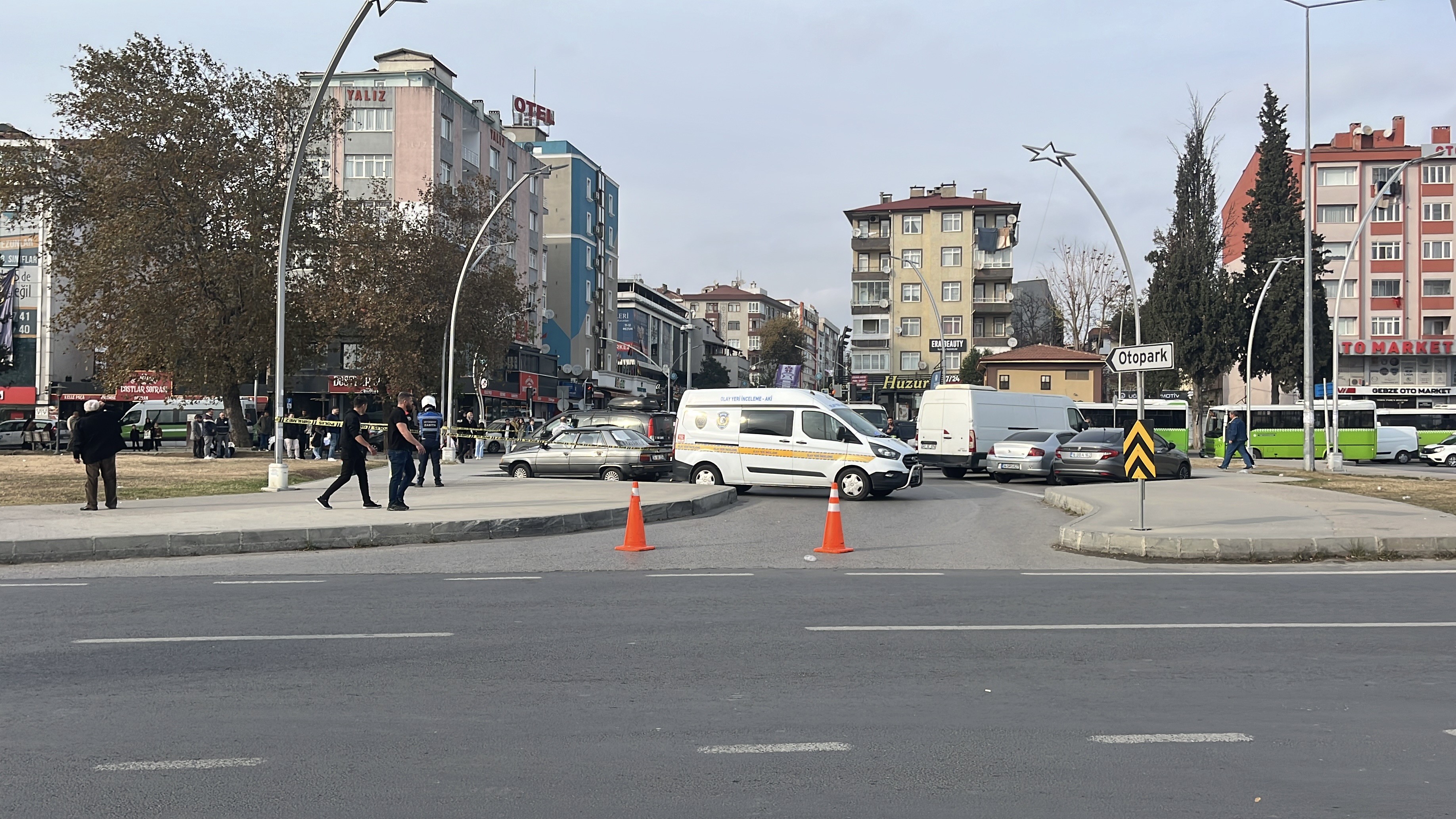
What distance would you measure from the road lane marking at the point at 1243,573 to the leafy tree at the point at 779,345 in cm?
11688

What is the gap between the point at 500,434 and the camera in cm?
4872

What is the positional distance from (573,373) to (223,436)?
1785 inches

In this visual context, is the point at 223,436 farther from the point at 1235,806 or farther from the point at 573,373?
the point at 573,373

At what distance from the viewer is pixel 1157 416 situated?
53.6 m

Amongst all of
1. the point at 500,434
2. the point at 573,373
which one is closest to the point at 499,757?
the point at 500,434

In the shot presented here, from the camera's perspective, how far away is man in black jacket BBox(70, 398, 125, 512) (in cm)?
1644

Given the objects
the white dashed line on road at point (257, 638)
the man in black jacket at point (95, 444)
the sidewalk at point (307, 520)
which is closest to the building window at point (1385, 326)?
the sidewalk at point (307, 520)

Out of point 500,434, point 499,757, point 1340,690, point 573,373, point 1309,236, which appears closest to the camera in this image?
point 499,757

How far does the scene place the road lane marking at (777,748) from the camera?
5.04 meters

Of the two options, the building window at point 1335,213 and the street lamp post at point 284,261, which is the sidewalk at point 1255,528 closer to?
the street lamp post at point 284,261

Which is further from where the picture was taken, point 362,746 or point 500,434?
point 500,434

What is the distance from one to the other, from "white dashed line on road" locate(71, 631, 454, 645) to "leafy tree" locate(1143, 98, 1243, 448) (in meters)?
55.4

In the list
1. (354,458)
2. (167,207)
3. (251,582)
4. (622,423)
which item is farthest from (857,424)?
(167,207)

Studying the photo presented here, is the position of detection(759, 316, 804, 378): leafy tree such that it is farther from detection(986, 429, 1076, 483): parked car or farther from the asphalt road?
the asphalt road
